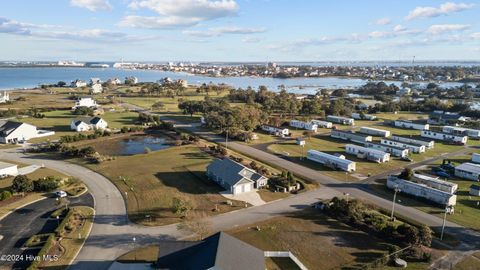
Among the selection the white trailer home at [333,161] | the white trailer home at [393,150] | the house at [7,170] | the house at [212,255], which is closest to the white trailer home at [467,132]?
the white trailer home at [393,150]

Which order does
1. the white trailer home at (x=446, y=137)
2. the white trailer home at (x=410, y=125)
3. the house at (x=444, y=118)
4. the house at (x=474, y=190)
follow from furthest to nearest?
1. the house at (x=444, y=118)
2. the white trailer home at (x=410, y=125)
3. the white trailer home at (x=446, y=137)
4. the house at (x=474, y=190)

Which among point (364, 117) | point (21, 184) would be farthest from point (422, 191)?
point (364, 117)

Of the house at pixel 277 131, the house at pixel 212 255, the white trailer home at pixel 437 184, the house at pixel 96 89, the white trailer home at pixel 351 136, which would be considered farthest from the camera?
the house at pixel 96 89

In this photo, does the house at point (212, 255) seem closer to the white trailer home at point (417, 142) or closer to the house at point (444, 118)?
the white trailer home at point (417, 142)

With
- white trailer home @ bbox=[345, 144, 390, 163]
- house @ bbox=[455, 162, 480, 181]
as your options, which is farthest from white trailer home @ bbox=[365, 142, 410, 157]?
house @ bbox=[455, 162, 480, 181]

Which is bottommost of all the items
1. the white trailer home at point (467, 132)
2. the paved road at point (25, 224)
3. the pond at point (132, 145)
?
the paved road at point (25, 224)

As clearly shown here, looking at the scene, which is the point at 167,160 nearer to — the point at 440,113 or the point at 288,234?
the point at 288,234

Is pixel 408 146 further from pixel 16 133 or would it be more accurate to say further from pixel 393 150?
pixel 16 133
